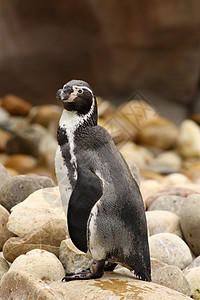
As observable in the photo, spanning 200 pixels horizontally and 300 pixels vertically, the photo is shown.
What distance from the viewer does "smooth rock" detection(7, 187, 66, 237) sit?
2.15m

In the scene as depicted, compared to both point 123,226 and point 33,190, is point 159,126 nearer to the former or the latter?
point 33,190

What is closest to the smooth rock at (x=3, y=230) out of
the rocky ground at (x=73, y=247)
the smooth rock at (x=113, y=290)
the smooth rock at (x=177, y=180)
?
the rocky ground at (x=73, y=247)

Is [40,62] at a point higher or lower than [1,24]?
lower

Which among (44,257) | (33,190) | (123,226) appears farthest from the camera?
(33,190)

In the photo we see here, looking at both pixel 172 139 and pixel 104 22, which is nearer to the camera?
pixel 172 139

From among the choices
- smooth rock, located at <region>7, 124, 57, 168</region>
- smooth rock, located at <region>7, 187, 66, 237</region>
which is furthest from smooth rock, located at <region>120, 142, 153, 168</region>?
smooth rock, located at <region>7, 187, 66, 237</region>

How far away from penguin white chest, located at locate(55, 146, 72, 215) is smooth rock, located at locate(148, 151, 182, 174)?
11.7 feet

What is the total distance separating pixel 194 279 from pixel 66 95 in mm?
837

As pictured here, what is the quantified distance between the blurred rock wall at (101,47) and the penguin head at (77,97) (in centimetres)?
536

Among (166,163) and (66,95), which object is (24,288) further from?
(166,163)

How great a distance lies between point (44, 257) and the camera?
74.9 inches

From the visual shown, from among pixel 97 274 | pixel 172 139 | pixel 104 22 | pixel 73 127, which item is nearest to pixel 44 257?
pixel 97 274

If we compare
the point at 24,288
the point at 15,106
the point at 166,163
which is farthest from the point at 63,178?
the point at 15,106

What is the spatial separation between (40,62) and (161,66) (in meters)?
1.66
